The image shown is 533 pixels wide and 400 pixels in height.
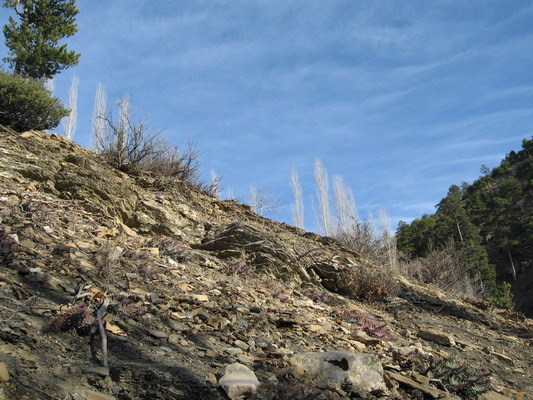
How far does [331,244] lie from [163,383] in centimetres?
756

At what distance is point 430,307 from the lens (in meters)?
7.61

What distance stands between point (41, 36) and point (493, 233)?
43.4m

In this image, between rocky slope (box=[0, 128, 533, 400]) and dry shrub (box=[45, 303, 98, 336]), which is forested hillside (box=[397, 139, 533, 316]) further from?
dry shrub (box=[45, 303, 98, 336])

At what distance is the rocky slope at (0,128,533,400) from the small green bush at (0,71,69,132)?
0.58 meters

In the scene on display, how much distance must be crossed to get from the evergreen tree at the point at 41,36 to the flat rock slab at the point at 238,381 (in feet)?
36.7

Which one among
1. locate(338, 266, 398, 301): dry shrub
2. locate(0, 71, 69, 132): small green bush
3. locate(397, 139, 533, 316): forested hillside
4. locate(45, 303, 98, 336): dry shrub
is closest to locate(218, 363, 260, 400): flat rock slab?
locate(45, 303, 98, 336): dry shrub

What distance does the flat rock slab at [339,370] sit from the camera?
3041mm

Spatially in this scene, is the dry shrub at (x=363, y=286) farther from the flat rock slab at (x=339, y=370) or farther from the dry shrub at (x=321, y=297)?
the flat rock slab at (x=339, y=370)

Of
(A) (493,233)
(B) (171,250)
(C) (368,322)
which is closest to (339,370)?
(C) (368,322)

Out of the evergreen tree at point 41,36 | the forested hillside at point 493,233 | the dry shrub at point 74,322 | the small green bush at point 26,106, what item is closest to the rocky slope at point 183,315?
the dry shrub at point 74,322

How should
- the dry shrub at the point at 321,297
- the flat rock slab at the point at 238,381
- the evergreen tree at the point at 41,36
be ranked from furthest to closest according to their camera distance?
the evergreen tree at the point at 41,36, the dry shrub at the point at 321,297, the flat rock slab at the point at 238,381

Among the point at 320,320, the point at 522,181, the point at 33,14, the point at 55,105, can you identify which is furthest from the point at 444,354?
the point at 522,181

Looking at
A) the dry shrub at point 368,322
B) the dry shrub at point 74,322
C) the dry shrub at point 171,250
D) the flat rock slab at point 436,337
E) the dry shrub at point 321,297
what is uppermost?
the dry shrub at point 171,250

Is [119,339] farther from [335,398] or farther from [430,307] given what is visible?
[430,307]
